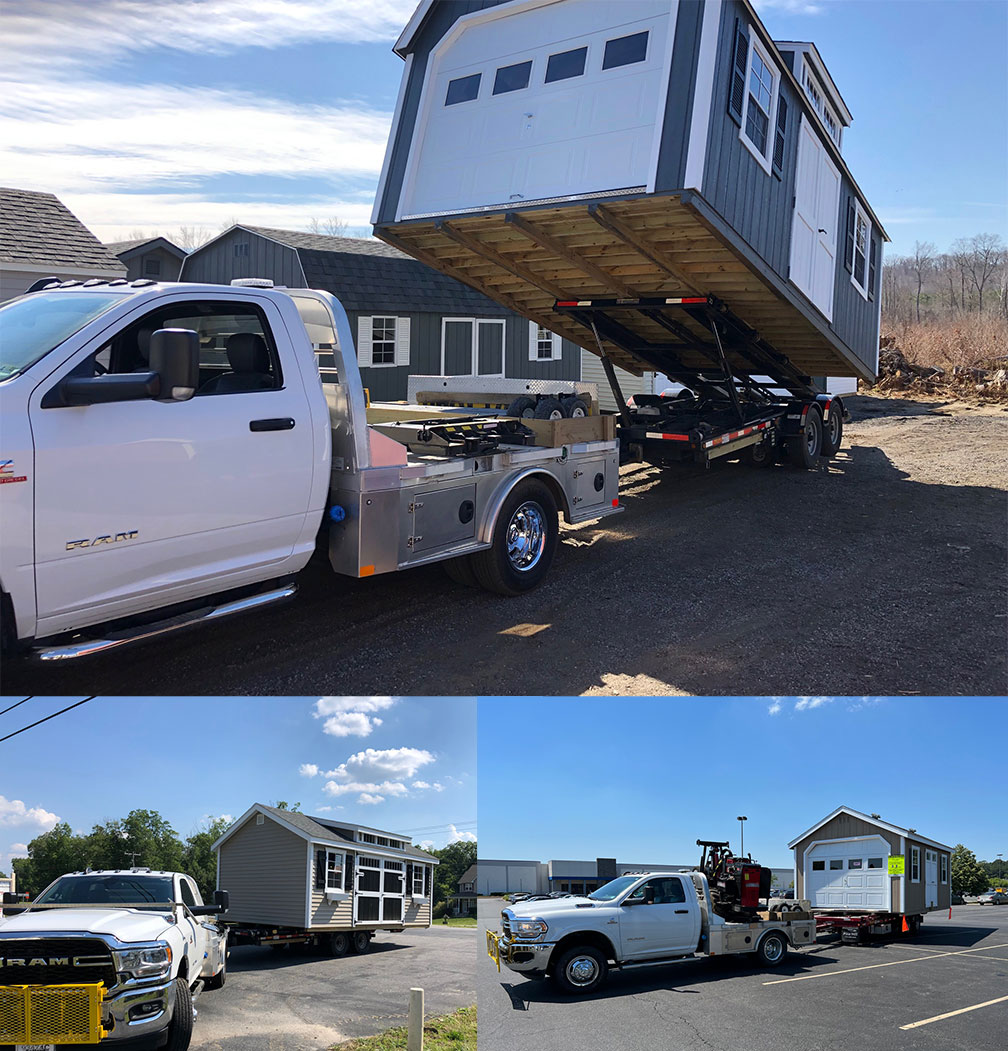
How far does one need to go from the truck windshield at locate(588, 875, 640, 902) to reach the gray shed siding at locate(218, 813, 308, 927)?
3204 millimetres

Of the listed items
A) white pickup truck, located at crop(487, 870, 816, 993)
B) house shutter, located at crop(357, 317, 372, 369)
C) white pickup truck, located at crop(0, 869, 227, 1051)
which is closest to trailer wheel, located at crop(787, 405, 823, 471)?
white pickup truck, located at crop(487, 870, 816, 993)

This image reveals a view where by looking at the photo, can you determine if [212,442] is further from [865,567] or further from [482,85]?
[865,567]

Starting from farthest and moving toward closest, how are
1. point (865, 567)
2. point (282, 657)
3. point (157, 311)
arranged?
point (865, 567) < point (282, 657) < point (157, 311)

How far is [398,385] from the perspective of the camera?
22391 mm

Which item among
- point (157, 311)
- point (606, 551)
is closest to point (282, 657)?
point (157, 311)

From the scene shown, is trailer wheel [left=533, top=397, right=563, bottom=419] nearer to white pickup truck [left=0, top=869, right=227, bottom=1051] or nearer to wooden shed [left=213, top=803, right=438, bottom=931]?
wooden shed [left=213, top=803, right=438, bottom=931]

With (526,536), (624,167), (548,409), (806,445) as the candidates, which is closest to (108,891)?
(526,536)

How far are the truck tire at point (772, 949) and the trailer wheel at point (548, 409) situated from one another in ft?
15.5

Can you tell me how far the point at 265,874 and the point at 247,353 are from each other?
19.8 ft

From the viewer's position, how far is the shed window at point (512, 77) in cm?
855

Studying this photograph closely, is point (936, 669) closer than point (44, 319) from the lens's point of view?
No

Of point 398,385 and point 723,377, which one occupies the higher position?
point 398,385

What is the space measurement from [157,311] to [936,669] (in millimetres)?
5407

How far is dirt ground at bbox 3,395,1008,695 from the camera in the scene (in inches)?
239
